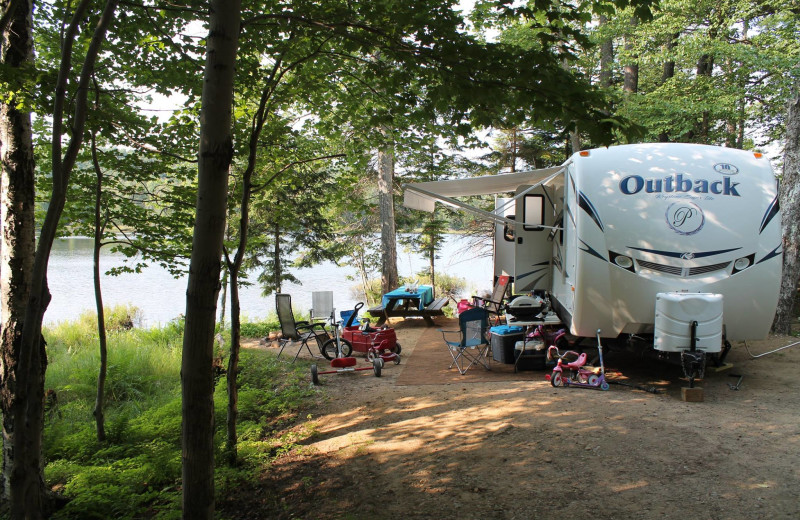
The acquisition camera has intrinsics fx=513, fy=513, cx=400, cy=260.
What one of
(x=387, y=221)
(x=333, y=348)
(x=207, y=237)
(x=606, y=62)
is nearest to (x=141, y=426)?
(x=333, y=348)

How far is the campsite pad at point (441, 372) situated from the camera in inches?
254

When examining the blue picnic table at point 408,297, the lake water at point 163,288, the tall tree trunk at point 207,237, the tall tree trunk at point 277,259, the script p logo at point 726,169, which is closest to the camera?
the tall tree trunk at point 207,237

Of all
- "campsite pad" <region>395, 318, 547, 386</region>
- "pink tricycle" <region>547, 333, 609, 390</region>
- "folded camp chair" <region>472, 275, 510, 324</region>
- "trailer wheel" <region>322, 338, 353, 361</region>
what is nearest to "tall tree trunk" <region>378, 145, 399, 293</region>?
"folded camp chair" <region>472, 275, 510, 324</region>

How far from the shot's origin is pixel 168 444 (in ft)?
16.4

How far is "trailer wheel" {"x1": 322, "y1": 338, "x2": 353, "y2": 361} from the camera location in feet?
26.0

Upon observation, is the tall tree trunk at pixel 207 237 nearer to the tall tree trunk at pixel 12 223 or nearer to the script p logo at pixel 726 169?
the tall tree trunk at pixel 12 223

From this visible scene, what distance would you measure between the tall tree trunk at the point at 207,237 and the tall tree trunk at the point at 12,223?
6.65 feet

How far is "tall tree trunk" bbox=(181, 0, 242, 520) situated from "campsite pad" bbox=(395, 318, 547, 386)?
415cm

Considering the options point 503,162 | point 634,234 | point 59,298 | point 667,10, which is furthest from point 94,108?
point 59,298

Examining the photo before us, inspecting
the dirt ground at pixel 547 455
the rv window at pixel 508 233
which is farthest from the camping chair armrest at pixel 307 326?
the rv window at pixel 508 233

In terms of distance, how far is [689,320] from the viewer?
5.27 m

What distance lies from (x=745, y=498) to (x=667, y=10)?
37.3 ft

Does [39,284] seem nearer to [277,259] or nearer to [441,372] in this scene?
[441,372]

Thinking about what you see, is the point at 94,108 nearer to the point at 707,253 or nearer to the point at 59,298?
the point at 707,253
